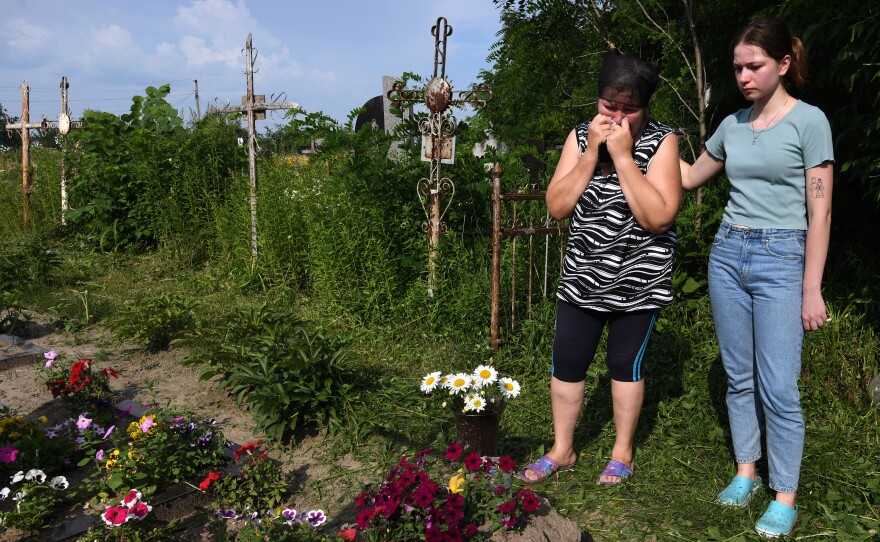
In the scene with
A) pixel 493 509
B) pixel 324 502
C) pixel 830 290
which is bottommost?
pixel 324 502

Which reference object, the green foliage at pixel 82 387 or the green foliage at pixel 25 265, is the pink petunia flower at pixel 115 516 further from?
the green foliage at pixel 25 265

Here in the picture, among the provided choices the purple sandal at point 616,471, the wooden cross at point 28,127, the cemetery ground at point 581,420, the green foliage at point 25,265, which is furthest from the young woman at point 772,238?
the wooden cross at point 28,127

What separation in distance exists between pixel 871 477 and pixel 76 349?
A: 5.15 m

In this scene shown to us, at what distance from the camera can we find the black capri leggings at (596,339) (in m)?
2.91

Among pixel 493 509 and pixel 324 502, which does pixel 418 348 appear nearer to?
pixel 324 502

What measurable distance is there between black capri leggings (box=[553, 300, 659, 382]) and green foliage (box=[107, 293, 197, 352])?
3080 millimetres

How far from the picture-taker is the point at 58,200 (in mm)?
9953

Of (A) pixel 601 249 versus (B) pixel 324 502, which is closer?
(A) pixel 601 249

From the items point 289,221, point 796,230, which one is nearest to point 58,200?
point 289,221

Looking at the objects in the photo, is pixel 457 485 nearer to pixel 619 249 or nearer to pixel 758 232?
pixel 619 249

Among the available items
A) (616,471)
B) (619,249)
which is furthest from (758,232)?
(616,471)

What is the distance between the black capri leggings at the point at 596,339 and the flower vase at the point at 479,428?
0.34 m

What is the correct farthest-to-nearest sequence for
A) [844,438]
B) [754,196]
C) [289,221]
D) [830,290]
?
[289,221] → [830,290] → [844,438] → [754,196]

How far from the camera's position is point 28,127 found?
1079 centimetres
